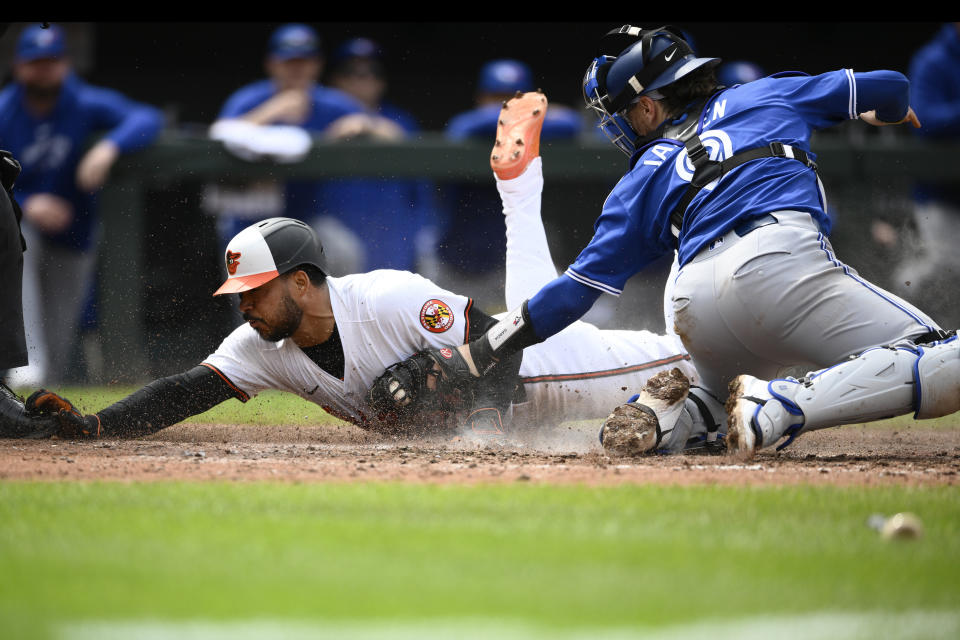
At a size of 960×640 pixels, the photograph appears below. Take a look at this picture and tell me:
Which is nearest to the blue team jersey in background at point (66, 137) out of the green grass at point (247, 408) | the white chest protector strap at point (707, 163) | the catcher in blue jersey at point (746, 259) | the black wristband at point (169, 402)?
the green grass at point (247, 408)

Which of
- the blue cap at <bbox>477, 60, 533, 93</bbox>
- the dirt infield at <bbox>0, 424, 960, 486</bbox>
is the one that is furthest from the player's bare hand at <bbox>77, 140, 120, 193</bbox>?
the dirt infield at <bbox>0, 424, 960, 486</bbox>

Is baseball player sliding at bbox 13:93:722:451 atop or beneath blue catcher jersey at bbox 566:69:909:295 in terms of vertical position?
beneath

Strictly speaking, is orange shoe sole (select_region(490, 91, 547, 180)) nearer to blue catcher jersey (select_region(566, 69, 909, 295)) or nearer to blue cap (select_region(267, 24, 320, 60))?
blue catcher jersey (select_region(566, 69, 909, 295))

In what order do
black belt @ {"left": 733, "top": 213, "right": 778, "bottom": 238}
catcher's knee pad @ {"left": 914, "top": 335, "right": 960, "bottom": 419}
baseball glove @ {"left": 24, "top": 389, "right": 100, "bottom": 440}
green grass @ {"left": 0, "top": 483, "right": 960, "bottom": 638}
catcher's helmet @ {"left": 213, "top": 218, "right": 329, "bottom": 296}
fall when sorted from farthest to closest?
baseball glove @ {"left": 24, "top": 389, "right": 100, "bottom": 440} < catcher's helmet @ {"left": 213, "top": 218, "right": 329, "bottom": 296} < black belt @ {"left": 733, "top": 213, "right": 778, "bottom": 238} < catcher's knee pad @ {"left": 914, "top": 335, "right": 960, "bottom": 419} < green grass @ {"left": 0, "top": 483, "right": 960, "bottom": 638}

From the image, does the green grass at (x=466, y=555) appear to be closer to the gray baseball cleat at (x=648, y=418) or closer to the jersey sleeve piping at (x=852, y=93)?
the gray baseball cleat at (x=648, y=418)

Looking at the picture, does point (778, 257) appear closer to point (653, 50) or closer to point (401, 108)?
point (653, 50)

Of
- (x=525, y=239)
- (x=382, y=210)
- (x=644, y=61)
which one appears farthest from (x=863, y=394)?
(x=382, y=210)

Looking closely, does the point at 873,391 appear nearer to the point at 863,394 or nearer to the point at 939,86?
the point at 863,394
